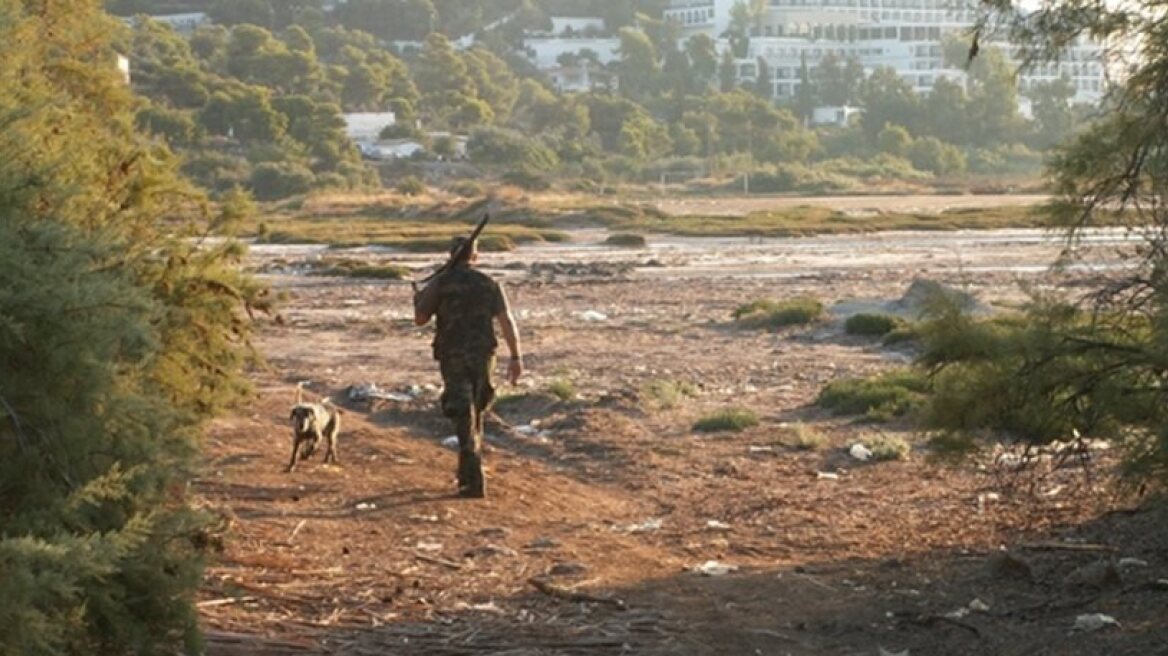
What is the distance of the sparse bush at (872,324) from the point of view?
94.0 ft

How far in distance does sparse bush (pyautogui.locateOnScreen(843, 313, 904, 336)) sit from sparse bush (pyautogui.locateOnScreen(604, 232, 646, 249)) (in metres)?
30.1

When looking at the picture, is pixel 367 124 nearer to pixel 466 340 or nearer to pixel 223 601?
pixel 466 340

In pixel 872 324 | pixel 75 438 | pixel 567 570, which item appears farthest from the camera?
pixel 872 324

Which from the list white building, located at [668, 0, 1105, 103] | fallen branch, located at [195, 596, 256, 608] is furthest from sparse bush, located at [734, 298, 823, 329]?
white building, located at [668, 0, 1105, 103]

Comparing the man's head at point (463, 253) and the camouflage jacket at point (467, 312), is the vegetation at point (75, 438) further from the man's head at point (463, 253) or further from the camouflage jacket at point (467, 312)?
the man's head at point (463, 253)

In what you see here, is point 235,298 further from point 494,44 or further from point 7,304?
point 494,44

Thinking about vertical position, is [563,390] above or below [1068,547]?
below

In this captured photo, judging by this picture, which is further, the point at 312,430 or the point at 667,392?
the point at 667,392

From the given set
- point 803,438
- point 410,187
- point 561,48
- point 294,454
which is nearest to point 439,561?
point 294,454

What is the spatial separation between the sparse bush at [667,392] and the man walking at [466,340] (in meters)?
6.42

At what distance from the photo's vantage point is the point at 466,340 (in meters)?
14.9

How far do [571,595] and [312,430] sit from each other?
4.70 metres

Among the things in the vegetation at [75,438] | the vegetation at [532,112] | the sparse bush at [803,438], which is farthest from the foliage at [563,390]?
the vegetation at [532,112]

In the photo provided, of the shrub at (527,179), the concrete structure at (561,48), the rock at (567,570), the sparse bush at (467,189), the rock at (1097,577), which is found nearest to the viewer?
the rock at (1097,577)
